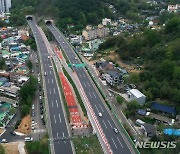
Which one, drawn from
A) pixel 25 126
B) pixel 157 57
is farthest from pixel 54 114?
pixel 157 57

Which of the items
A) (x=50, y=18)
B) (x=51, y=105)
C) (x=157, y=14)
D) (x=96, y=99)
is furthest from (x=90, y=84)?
(x=157, y=14)

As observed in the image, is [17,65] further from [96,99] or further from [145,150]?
[145,150]

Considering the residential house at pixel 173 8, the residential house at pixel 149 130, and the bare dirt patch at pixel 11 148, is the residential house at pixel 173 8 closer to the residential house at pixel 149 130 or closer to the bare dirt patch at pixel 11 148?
the residential house at pixel 149 130

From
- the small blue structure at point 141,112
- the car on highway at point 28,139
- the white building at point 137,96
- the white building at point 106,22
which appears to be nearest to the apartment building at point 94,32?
the white building at point 106,22

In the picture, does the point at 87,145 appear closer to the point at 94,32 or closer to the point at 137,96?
the point at 137,96

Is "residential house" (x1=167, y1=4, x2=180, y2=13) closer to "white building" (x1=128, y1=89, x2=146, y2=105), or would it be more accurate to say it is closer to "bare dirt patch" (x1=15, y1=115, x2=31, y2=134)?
"white building" (x1=128, y1=89, x2=146, y2=105)

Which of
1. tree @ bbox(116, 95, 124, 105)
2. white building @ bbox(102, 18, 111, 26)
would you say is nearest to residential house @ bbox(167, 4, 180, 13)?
white building @ bbox(102, 18, 111, 26)
